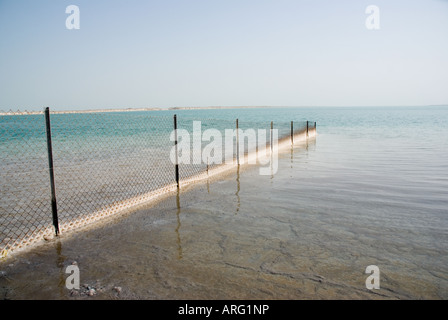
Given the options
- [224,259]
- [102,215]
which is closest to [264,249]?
[224,259]

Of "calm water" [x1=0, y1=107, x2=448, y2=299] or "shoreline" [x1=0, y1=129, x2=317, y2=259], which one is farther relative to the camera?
"shoreline" [x1=0, y1=129, x2=317, y2=259]

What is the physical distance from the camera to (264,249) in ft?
15.4

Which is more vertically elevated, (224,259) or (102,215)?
(102,215)

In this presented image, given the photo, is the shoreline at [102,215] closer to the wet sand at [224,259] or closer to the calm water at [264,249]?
the wet sand at [224,259]

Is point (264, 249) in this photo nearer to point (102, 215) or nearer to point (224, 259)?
point (224, 259)

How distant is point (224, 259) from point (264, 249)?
703 millimetres

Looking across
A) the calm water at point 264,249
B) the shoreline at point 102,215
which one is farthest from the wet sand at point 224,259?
the shoreline at point 102,215

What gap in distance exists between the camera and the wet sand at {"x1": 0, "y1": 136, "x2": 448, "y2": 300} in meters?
3.58

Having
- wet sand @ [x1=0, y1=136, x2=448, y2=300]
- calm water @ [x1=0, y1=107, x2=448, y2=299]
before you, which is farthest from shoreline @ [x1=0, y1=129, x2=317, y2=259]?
calm water @ [x1=0, y1=107, x2=448, y2=299]

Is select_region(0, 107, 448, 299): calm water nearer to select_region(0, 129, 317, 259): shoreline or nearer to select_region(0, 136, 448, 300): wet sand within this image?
select_region(0, 136, 448, 300): wet sand

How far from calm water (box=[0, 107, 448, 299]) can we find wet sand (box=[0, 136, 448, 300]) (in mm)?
16

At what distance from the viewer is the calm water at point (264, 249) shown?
12.0 ft

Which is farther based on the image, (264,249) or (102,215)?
(102,215)

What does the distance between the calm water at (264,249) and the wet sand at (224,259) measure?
16mm
